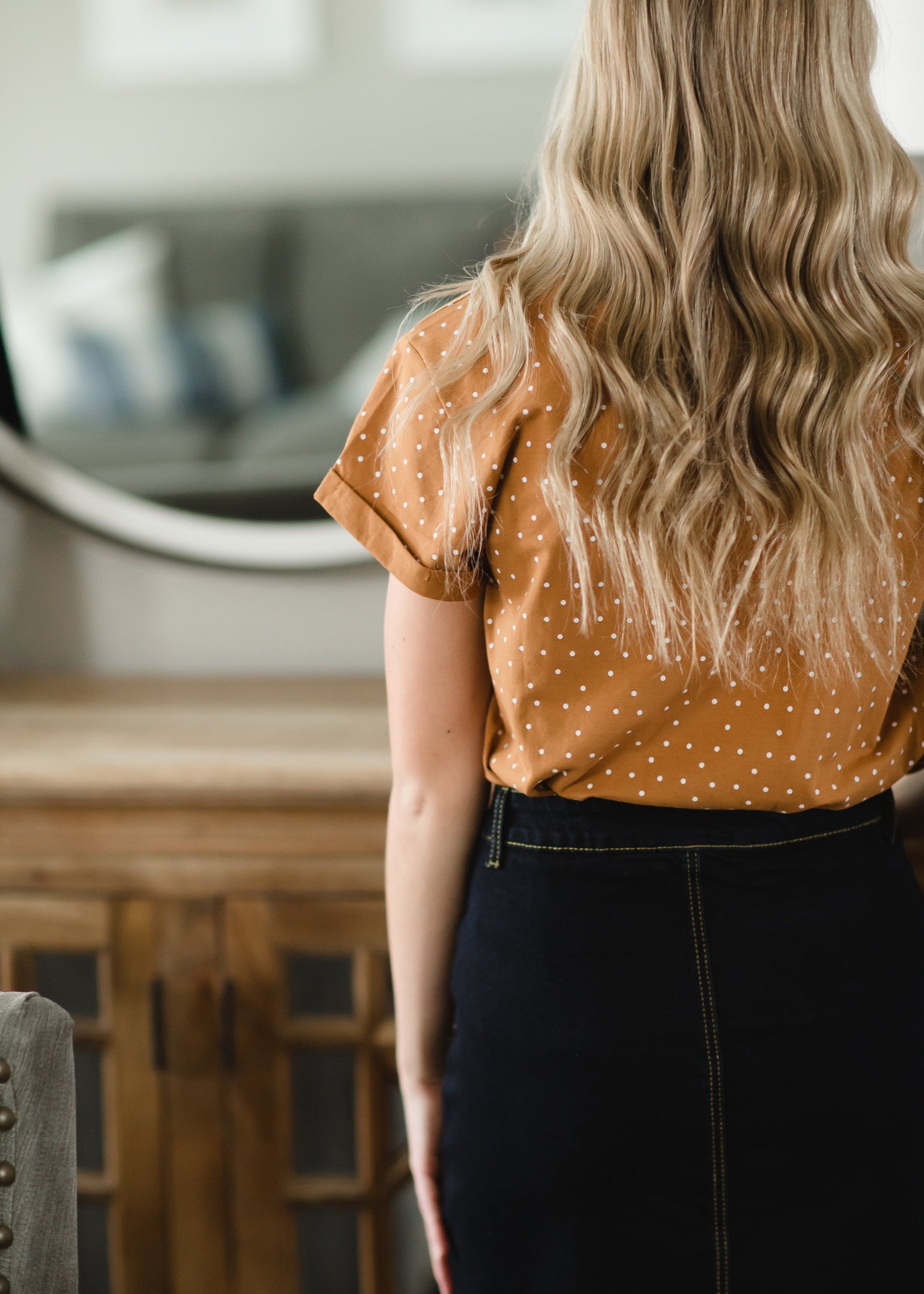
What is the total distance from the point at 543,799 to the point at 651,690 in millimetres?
114

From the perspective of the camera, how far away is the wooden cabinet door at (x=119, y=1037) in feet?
3.35

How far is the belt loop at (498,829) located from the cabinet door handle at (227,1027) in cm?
44

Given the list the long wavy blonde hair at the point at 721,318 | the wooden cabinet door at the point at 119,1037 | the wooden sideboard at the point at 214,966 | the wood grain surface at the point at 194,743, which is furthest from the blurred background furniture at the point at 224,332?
the long wavy blonde hair at the point at 721,318

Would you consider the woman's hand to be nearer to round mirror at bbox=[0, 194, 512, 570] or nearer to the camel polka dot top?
the camel polka dot top

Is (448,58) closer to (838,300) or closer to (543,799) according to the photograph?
(838,300)

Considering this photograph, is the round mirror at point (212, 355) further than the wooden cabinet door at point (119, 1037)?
Yes

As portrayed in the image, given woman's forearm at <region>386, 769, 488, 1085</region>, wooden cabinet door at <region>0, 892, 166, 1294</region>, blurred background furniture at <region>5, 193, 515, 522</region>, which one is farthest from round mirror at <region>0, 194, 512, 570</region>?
woman's forearm at <region>386, 769, 488, 1085</region>

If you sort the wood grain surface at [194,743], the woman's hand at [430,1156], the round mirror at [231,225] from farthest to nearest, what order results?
1. the round mirror at [231,225]
2. the wood grain surface at [194,743]
3. the woman's hand at [430,1156]

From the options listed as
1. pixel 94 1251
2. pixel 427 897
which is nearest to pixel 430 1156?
pixel 427 897

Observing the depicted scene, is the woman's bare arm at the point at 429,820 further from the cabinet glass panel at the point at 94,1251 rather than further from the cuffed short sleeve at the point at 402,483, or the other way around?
the cabinet glass panel at the point at 94,1251

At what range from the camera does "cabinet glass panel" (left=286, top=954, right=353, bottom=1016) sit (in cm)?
107

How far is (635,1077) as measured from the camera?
0.67 meters

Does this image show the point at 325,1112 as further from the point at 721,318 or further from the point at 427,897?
the point at 721,318

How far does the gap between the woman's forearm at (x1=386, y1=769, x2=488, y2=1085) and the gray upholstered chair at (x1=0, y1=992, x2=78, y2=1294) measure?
0.91 ft
